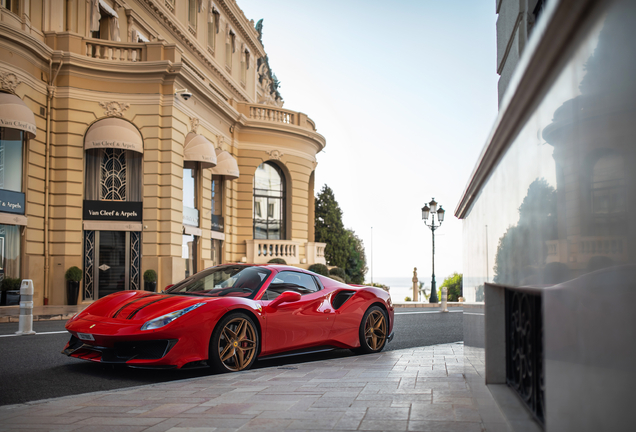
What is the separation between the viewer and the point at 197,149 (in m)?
22.7

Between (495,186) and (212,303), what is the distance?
4.37 meters

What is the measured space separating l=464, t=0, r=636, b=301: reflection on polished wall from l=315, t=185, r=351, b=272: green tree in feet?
149

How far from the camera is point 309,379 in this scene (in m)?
5.73

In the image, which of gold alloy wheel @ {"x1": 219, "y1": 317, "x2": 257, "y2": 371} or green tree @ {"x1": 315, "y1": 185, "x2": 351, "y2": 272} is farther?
green tree @ {"x1": 315, "y1": 185, "x2": 351, "y2": 272}

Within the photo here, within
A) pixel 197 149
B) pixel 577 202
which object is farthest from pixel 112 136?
pixel 577 202

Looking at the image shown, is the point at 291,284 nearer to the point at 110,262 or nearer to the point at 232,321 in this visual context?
the point at 232,321

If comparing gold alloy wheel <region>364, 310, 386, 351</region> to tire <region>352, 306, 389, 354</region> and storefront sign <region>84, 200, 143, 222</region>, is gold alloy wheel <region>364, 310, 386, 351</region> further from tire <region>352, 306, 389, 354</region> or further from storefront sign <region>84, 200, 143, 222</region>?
storefront sign <region>84, 200, 143, 222</region>

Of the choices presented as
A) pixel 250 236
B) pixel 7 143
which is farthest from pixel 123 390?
pixel 250 236

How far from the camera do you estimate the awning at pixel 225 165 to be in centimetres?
2647

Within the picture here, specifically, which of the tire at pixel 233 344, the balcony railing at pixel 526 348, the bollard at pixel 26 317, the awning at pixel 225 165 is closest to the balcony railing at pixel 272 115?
the awning at pixel 225 165

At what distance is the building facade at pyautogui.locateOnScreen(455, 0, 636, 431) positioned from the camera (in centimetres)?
131

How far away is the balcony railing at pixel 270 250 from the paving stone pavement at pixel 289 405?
22816mm

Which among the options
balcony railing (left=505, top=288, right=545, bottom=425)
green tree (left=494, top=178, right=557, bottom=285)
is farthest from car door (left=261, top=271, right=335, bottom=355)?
green tree (left=494, top=178, right=557, bottom=285)

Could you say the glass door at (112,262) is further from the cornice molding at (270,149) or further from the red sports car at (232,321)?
the red sports car at (232,321)
